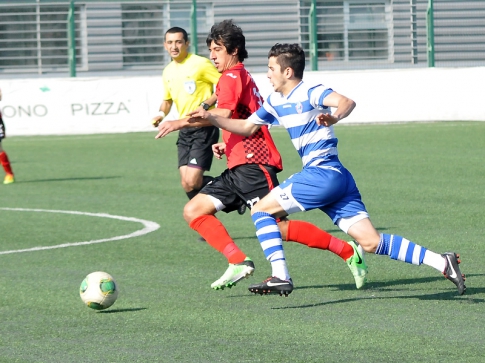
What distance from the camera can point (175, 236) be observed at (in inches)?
426

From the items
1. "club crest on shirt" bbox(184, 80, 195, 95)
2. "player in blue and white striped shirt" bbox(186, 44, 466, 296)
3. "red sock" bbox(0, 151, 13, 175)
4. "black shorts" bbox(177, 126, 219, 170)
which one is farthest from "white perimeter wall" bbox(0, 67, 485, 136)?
"player in blue and white striped shirt" bbox(186, 44, 466, 296)

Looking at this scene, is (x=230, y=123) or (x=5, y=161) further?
(x=5, y=161)

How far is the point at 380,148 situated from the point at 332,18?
8.21m

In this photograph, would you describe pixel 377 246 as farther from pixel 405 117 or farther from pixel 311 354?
pixel 405 117

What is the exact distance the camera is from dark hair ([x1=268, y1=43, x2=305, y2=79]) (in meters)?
7.17

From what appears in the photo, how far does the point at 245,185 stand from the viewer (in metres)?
7.88

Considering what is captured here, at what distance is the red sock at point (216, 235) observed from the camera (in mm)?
7711

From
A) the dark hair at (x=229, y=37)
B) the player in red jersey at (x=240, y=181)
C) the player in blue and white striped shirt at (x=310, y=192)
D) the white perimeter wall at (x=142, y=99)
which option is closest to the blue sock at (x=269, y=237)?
the player in blue and white striped shirt at (x=310, y=192)

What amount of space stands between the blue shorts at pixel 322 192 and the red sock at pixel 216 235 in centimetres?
74

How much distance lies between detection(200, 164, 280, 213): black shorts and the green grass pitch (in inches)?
26.8

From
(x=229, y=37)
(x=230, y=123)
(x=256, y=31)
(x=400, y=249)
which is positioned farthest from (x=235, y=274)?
(x=256, y=31)

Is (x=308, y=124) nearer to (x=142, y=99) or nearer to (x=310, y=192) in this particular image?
(x=310, y=192)

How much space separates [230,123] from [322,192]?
2.97 feet

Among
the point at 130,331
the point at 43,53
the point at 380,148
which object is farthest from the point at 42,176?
the point at 130,331
